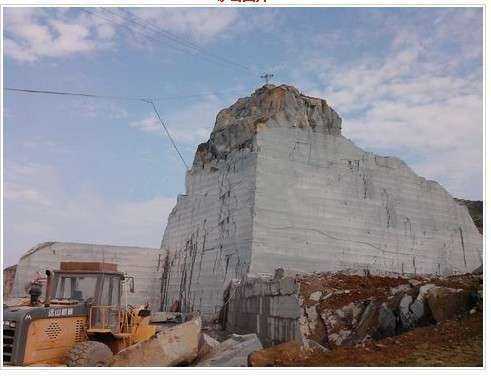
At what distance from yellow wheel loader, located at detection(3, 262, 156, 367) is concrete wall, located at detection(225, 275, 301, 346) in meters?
4.24

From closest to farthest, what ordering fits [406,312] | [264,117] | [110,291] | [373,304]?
1. [110,291]
2. [406,312]
3. [373,304]
4. [264,117]

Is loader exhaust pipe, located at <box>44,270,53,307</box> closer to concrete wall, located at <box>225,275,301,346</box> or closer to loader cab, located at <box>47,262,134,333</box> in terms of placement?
loader cab, located at <box>47,262,134,333</box>

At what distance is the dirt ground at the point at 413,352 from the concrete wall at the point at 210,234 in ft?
37.7

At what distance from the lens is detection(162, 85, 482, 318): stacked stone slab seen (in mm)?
22422

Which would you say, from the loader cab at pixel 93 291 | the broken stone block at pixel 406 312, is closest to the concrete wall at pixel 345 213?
the broken stone block at pixel 406 312

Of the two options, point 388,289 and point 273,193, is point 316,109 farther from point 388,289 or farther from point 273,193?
point 388,289

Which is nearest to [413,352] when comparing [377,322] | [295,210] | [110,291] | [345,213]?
[377,322]

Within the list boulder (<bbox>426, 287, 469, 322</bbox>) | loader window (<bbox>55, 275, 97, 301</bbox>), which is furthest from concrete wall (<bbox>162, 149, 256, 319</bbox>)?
boulder (<bbox>426, 287, 469, 322</bbox>)

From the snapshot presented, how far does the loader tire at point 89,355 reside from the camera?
9.89 meters

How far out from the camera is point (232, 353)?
35.7 feet

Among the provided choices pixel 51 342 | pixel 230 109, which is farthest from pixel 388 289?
pixel 230 109

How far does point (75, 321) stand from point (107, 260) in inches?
590

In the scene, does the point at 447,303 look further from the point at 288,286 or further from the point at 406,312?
the point at 288,286

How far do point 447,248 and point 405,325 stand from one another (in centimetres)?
1728
